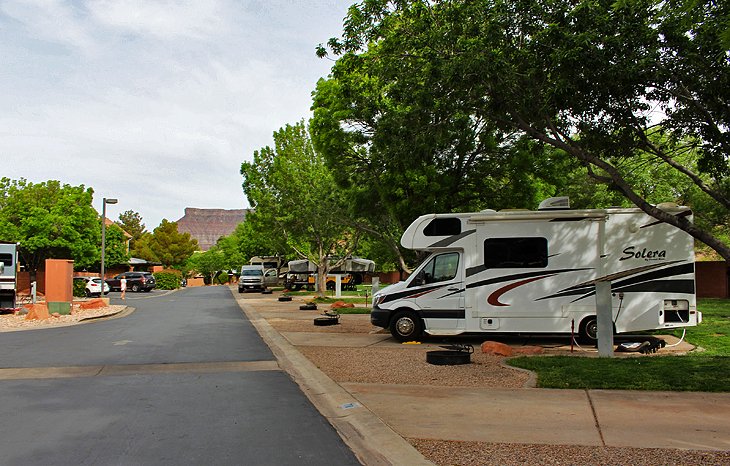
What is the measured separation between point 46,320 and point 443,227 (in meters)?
14.4

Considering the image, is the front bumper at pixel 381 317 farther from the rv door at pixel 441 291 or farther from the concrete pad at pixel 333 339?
the rv door at pixel 441 291

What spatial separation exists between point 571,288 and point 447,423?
7.14 meters

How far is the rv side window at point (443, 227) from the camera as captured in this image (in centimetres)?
1348

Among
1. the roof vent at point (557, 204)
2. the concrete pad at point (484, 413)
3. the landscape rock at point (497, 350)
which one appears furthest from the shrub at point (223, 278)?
the concrete pad at point (484, 413)

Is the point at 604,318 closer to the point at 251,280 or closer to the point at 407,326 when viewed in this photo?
the point at 407,326

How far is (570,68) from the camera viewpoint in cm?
958

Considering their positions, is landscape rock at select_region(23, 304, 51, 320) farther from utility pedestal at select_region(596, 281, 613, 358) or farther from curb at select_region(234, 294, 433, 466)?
utility pedestal at select_region(596, 281, 613, 358)

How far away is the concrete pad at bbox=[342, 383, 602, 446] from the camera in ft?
19.7

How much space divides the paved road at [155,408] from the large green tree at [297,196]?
819 inches

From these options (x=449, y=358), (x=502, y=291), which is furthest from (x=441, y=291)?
(x=449, y=358)

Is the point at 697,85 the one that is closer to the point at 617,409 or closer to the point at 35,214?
the point at 617,409

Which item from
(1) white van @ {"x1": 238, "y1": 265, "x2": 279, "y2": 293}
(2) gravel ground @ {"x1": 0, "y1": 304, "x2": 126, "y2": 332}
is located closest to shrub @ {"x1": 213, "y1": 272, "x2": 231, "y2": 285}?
(1) white van @ {"x1": 238, "y1": 265, "x2": 279, "y2": 293}

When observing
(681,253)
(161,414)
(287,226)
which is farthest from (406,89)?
(287,226)

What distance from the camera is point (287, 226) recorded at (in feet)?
129
